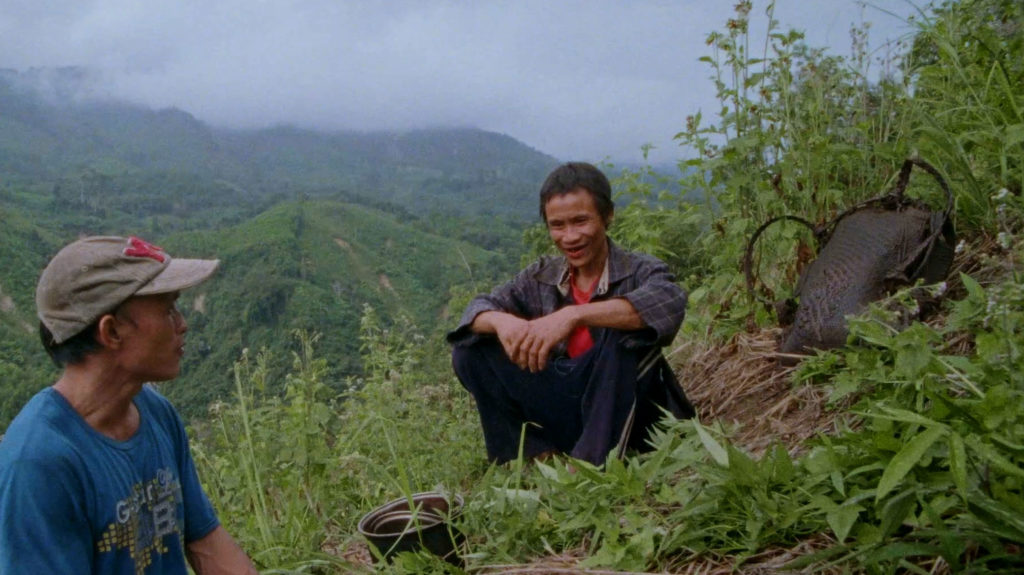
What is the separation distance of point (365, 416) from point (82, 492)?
76.1 inches

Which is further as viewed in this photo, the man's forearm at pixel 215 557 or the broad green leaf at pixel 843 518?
the man's forearm at pixel 215 557

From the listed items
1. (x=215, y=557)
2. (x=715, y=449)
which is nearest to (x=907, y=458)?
(x=715, y=449)

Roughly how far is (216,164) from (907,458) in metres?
181

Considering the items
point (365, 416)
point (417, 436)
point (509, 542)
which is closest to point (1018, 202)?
point (509, 542)

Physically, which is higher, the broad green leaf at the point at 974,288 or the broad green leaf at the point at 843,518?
the broad green leaf at the point at 974,288

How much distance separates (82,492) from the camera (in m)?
1.72

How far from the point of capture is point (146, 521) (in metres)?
1.91

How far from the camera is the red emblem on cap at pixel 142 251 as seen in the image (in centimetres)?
184

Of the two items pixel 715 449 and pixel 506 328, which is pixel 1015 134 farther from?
pixel 506 328

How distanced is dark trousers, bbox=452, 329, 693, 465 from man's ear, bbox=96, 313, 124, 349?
138cm

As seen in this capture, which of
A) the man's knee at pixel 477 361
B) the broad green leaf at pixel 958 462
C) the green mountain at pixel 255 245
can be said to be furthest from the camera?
the green mountain at pixel 255 245

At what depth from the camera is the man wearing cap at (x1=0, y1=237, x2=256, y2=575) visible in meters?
1.62

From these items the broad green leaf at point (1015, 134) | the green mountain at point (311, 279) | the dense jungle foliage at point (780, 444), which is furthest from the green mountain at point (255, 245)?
the broad green leaf at point (1015, 134)

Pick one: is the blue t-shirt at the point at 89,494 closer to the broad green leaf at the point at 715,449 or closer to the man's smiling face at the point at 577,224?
the broad green leaf at the point at 715,449
